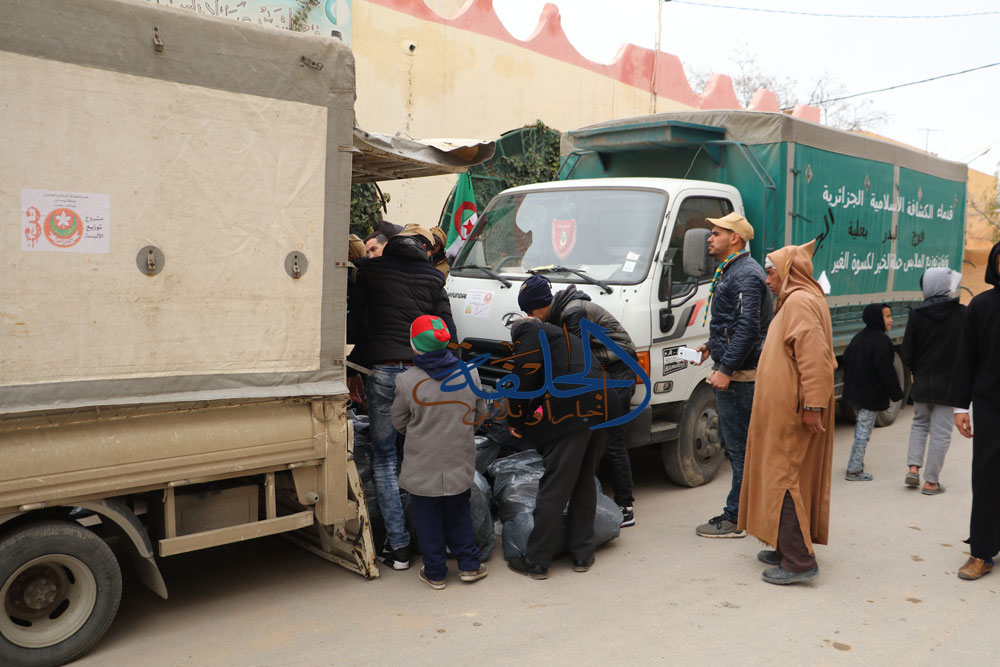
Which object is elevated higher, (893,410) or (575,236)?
(575,236)

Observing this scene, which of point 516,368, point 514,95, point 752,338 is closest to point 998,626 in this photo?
point 752,338

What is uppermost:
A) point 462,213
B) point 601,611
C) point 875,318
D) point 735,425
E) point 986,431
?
point 462,213

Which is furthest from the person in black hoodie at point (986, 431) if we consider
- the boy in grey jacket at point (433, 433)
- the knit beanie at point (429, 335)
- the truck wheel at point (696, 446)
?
the knit beanie at point (429, 335)

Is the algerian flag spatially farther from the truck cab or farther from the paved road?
the paved road

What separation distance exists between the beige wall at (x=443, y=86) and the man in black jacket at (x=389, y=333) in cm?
533

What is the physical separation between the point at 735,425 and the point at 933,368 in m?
2.21

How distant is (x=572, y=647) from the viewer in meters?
3.78

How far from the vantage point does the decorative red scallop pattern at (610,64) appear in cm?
1094

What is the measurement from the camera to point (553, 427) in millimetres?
4574

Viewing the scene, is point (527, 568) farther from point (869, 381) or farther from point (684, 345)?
point (869, 381)

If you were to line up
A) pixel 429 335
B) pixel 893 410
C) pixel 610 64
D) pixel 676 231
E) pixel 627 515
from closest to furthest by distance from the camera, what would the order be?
1. pixel 429 335
2. pixel 627 515
3. pixel 676 231
4. pixel 893 410
5. pixel 610 64

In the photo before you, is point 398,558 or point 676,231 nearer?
point 398,558

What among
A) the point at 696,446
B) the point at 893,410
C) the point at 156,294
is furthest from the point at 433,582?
the point at 893,410

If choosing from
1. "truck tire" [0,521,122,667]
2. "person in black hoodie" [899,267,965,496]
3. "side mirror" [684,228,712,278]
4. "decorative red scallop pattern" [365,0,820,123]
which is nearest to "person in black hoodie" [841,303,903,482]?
"person in black hoodie" [899,267,965,496]
